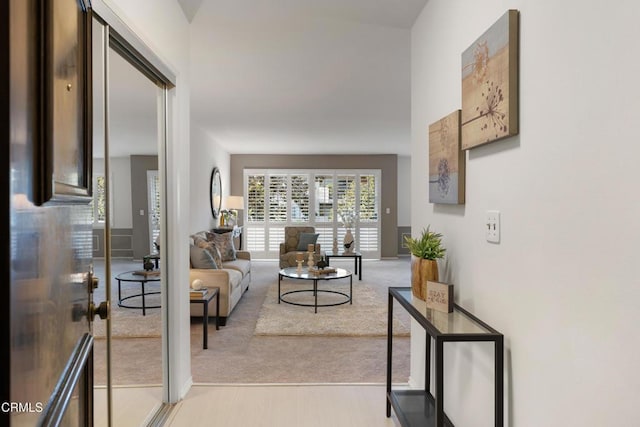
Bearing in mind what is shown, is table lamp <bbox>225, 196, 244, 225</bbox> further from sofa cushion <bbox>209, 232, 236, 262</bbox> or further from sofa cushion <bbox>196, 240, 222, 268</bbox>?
sofa cushion <bbox>196, 240, 222, 268</bbox>

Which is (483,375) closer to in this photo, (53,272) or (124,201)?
(53,272)

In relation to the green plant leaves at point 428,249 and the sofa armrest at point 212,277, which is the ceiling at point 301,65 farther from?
the sofa armrest at point 212,277

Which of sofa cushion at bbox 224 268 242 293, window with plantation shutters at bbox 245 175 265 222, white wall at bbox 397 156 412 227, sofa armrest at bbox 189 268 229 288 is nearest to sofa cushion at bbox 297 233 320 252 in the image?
window with plantation shutters at bbox 245 175 265 222

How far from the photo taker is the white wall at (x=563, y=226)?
0.96m

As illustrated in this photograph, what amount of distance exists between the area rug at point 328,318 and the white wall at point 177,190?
5.06 ft

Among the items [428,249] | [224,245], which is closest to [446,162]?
[428,249]

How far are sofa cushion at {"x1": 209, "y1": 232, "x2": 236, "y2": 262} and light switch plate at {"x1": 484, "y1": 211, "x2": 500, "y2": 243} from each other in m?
5.06

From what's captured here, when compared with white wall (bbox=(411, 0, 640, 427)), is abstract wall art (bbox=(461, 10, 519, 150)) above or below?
above

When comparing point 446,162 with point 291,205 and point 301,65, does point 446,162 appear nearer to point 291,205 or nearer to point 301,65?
point 301,65

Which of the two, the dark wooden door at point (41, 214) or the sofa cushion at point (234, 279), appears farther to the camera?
the sofa cushion at point (234, 279)

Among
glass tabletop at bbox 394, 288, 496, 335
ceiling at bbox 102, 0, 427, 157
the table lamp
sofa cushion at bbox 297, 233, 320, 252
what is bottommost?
sofa cushion at bbox 297, 233, 320, 252

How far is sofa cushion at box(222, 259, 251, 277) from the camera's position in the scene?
5.67m

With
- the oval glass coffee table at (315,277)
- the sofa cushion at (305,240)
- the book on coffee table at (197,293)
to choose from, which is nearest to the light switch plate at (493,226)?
the book on coffee table at (197,293)

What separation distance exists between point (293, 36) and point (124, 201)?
5.70 feet
